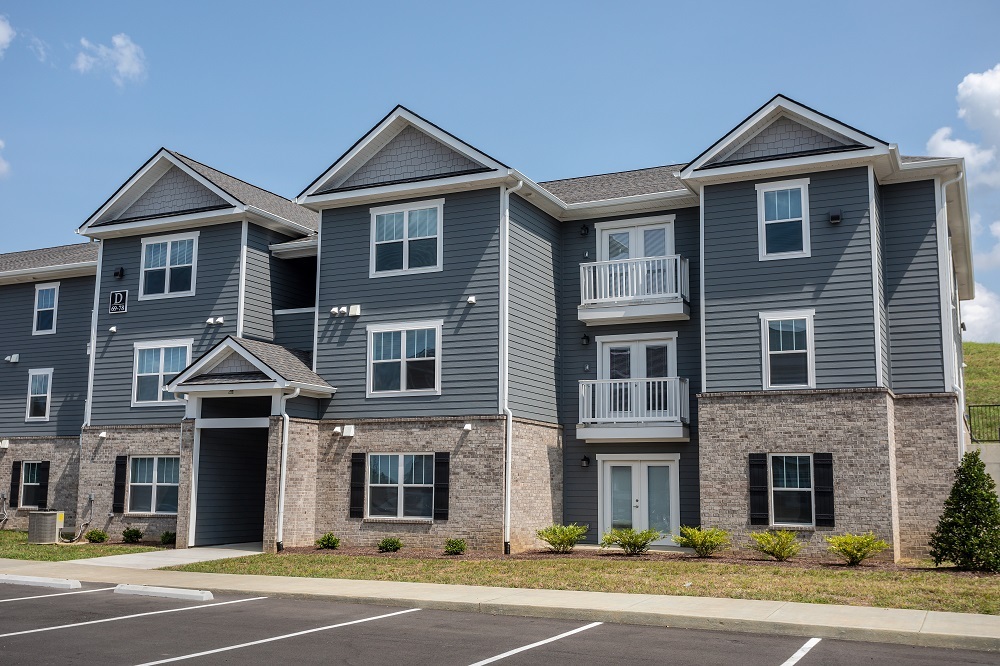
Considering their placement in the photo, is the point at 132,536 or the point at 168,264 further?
the point at 168,264

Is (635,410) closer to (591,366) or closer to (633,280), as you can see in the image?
(591,366)

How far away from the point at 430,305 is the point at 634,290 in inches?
186

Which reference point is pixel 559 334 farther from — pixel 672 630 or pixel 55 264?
pixel 55 264

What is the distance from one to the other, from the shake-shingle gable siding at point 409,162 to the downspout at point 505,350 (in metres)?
1.29

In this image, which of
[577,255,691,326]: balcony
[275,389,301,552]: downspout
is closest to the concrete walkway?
[275,389,301,552]: downspout

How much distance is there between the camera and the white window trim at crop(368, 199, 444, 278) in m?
22.3

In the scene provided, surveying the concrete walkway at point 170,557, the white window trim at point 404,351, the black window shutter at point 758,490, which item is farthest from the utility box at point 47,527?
the black window shutter at point 758,490

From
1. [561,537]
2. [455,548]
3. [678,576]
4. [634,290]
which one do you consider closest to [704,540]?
[678,576]

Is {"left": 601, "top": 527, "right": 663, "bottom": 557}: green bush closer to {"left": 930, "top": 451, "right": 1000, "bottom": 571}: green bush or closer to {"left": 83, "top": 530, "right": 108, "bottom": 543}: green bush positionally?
{"left": 930, "top": 451, "right": 1000, "bottom": 571}: green bush

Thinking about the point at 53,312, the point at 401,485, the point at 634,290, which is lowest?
the point at 401,485

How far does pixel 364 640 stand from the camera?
11.1 m

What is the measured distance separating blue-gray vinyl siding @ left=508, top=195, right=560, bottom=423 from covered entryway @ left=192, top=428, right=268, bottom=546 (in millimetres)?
7364

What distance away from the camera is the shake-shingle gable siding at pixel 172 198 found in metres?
24.8

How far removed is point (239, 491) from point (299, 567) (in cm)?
632
